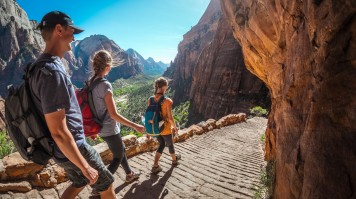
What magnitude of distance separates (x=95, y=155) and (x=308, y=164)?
186 cm

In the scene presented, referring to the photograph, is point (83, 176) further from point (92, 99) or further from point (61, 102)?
point (92, 99)

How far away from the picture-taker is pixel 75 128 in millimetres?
2045

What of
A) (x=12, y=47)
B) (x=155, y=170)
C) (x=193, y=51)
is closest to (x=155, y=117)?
(x=155, y=170)

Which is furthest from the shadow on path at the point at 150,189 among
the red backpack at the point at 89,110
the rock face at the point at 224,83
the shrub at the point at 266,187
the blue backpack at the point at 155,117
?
the rock face at the point at 224,83

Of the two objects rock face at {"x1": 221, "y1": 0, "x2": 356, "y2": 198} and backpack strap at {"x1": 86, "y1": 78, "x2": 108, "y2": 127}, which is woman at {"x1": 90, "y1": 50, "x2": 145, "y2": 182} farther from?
rock face at {"x1": 221, "y1": 0, "x2": 356, "y2": 198}

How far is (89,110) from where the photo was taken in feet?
10.1

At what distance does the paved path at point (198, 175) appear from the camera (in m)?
3.86

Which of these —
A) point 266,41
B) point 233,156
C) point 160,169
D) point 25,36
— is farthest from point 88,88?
point 25,36

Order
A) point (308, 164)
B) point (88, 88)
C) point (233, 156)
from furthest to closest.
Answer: point (233, 156), point (88, 88), point (308, 164)

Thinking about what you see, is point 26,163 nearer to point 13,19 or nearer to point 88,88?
point 88,88

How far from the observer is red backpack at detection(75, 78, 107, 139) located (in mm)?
3033

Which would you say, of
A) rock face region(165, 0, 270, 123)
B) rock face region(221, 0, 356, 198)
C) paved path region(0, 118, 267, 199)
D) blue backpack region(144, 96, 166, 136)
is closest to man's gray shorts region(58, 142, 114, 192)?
paved path region(0, 118, 267, 199)

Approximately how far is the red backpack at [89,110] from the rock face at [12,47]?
66.2 metres

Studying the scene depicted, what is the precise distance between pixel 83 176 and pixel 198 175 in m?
2.92
